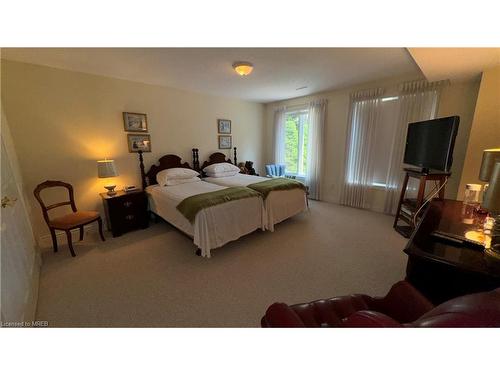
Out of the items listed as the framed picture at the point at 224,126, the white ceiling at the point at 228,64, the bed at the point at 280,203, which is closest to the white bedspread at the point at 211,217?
the bed at the point at 280,203

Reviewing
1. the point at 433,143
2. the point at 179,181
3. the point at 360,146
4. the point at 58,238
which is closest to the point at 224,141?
the point at 179,181

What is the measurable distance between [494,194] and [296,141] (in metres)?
4.03

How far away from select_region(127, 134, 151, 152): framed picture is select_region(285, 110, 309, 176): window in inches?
128

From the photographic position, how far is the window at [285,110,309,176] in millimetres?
4605

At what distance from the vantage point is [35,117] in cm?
240

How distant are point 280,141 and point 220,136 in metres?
1.63

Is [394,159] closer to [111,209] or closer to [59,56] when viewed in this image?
[111,209]

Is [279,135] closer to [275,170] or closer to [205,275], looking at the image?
[275,170]

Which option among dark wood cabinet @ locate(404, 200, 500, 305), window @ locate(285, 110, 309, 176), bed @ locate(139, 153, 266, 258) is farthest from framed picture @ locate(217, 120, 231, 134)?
dark wood cabinet @ locate(404, 200, 500, 305)

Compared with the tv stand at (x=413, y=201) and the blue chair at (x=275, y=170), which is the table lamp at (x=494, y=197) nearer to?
the tv stand at (x=413, y=201)

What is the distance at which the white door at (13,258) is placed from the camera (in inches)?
47.6
